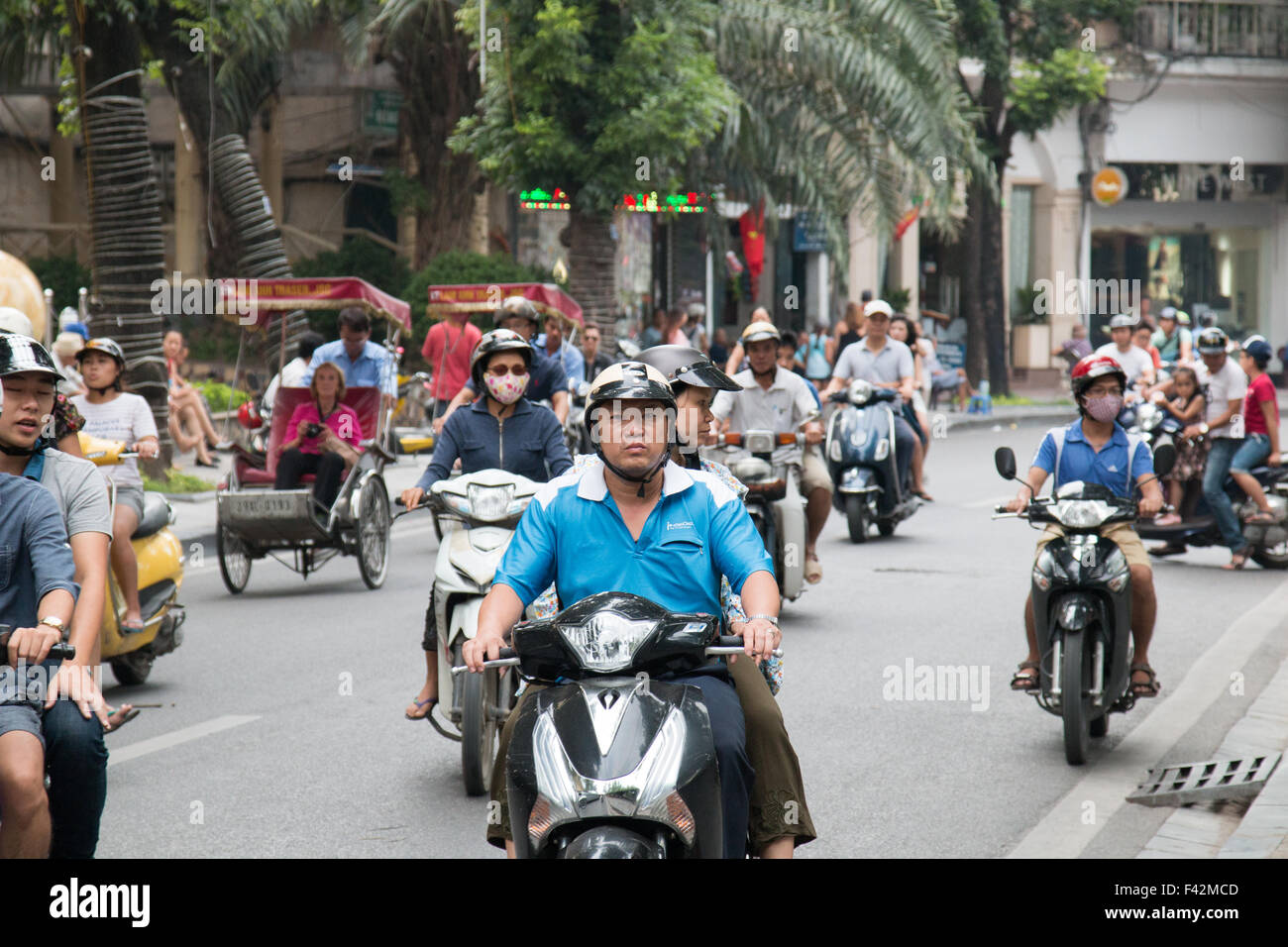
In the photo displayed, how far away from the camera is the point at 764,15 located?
24.3 m

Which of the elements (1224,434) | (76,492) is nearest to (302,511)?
(1224,434)

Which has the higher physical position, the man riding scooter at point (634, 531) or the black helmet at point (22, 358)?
the black helmet at point (22, 358)

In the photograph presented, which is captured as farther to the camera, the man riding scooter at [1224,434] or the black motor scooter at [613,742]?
the man riding scooter at [1224,434]

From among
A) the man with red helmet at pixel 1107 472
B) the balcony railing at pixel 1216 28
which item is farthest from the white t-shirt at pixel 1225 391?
the balcony railing at pixel 1216 28

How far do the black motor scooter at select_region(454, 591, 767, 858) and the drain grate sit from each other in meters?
3.04

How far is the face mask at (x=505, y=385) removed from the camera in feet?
24.7

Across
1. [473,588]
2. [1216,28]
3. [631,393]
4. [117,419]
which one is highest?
[1216,28]

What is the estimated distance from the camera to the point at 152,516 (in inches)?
354

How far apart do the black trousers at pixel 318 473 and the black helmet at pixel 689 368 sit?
4751 millimetres

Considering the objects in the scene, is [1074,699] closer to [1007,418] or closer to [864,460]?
[864,460]

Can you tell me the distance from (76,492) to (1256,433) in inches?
411

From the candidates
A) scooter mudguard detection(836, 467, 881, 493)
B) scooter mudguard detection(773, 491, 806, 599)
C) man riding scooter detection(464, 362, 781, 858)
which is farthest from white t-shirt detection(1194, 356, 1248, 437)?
man riding scooter detection(464, 362, 781, 858)

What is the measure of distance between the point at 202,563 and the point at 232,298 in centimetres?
213

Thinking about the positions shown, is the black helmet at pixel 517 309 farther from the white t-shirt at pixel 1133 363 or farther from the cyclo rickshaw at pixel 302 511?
the white t-shirt at pixel 1133 363
